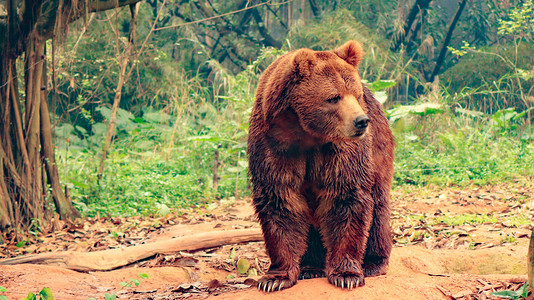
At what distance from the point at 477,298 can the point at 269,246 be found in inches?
50.7

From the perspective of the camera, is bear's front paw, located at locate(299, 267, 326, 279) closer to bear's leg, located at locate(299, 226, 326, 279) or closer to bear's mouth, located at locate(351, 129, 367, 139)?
bear's leg, located at locate(299, 226, 326, 279)

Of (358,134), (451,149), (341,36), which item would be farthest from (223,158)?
(358,134)

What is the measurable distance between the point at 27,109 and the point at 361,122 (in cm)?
427

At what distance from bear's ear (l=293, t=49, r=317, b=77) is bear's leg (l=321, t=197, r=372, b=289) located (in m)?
0.85

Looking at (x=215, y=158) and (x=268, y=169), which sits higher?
(x=268, y=169)

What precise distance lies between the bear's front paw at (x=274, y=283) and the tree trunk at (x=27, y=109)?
348 centimetres

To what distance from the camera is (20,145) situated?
569 centimetres

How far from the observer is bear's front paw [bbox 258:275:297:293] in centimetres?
326

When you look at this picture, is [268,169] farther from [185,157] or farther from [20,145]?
[185,157]

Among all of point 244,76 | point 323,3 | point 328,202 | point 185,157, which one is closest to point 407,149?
point 244,76

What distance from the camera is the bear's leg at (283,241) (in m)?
3.36

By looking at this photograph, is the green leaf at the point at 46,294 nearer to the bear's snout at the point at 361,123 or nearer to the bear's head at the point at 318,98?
the bear's head at the point at 318,98

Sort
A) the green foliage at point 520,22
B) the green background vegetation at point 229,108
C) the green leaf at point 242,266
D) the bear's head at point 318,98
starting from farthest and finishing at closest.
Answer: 1. the green foliage at point 520,22
2. the green background vegetation at point 229,108
3. the green leaf at point 242,266
4. the bear's head at point 318,98

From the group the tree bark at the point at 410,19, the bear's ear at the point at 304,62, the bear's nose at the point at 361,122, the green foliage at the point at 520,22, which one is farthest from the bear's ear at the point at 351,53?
the tree bark at the point at 410,19
